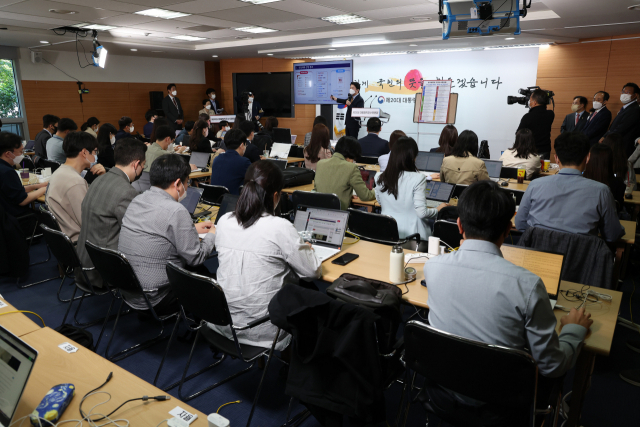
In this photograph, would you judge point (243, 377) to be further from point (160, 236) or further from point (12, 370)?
point (12, 370)

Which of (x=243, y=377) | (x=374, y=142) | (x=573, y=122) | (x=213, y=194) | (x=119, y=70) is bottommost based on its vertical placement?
(x=243, y=377)

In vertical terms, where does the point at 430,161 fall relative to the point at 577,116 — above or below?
below

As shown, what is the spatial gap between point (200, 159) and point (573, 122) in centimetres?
651

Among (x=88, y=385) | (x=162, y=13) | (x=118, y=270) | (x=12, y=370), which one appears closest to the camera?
(x=12, y=370)

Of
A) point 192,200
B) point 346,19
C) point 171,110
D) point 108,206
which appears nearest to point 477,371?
point 108,206

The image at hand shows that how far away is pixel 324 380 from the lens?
1814 millimetres

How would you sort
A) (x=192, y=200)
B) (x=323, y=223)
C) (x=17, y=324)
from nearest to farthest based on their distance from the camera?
(x=17, y=324)
(x=323, y=223)
(x=192, y=200)

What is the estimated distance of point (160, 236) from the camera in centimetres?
265

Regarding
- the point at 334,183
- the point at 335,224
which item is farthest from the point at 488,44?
the point at 335,224

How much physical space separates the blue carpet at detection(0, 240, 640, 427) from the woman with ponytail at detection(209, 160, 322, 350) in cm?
49

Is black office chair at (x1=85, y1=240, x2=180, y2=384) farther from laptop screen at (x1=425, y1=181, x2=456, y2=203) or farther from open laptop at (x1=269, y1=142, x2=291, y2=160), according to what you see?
open laptop at (x1=269, y1=142, x2=291, y2=160)

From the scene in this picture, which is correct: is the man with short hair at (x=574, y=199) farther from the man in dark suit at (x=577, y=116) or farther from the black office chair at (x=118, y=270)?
the man in dark suit at (x=577, y=116)

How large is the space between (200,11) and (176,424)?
6.02 metres

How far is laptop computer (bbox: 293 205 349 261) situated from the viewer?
292 cm
